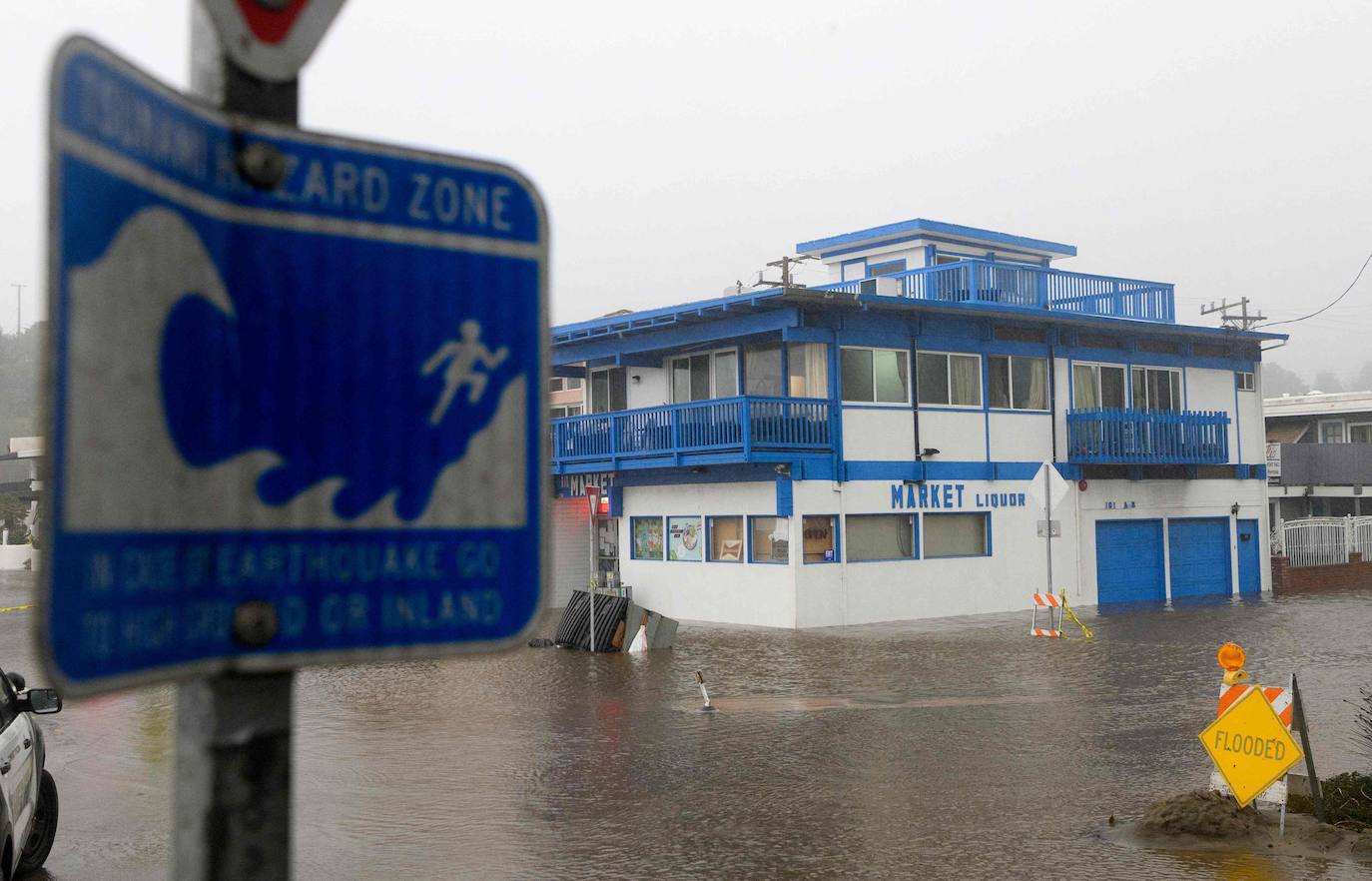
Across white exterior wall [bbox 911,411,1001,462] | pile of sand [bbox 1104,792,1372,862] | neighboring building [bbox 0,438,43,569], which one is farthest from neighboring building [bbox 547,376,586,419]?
pile of sand [bbox 1104,792,1372,862]

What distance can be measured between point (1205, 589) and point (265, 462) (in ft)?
118

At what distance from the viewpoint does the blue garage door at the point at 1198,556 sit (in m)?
33.9

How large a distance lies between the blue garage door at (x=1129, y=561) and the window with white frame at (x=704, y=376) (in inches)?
391

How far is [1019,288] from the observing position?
31.9m

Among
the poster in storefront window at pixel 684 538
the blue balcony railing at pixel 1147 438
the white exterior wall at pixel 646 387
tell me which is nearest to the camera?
the poster in storefront window at pixel 684 538

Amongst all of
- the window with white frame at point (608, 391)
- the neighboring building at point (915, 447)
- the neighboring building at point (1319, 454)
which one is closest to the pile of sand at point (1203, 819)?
the neighboring building at point (915, 447)

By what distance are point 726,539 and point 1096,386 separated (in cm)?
1080

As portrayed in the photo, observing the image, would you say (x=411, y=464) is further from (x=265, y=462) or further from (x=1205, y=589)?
(x=1205, y=589)

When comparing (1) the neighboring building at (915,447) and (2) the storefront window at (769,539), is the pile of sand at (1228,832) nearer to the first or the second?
(1) the neighboring building at (915,447)

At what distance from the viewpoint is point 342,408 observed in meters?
1.53

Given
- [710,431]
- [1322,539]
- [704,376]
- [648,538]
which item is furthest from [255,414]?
[1322,539]

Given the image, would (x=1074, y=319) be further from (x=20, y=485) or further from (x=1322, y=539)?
(x=20, y=485)

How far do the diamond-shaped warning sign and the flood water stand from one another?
2.61 feet

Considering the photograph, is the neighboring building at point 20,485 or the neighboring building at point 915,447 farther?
the neighboring building at point 20,485
